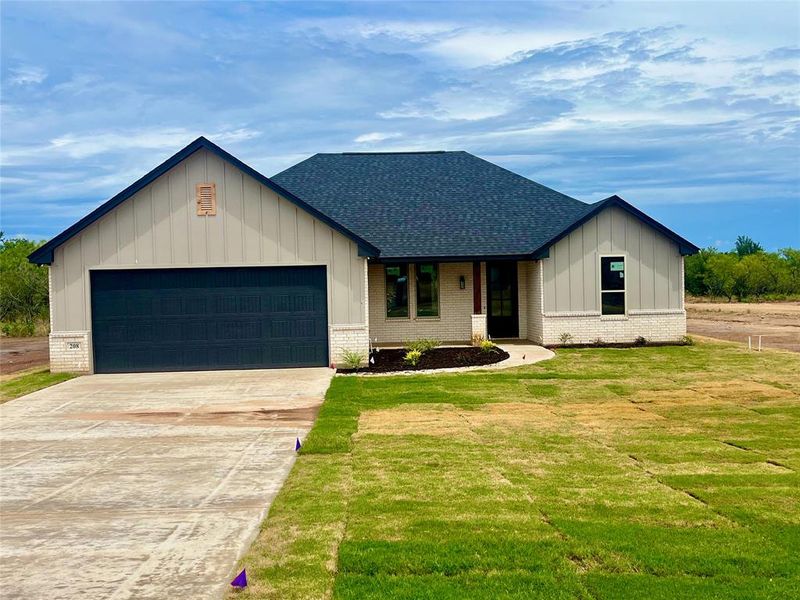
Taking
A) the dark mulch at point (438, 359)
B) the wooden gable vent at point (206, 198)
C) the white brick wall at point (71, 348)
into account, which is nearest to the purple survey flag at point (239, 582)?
the dark mulch at point (438, 359)

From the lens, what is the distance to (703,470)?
27.0 feet

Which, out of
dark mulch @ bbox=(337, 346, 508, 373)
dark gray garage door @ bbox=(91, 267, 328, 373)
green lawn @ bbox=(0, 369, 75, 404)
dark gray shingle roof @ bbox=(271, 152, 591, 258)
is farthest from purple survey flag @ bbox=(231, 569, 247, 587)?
dark gray shingle roof @ bbox=(271, 152, 591, 258)

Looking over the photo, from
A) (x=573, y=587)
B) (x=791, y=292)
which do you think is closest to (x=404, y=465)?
(x=573, y=587)

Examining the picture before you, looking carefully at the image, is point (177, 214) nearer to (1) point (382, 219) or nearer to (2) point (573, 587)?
(1) point (382, 219)

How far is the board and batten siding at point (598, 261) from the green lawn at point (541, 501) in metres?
8.87

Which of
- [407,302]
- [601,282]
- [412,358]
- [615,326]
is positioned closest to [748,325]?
[615,326]

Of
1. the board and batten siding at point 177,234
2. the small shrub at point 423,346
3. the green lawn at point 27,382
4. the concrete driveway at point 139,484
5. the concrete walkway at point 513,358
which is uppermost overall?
the board and batten siding at point 177,234

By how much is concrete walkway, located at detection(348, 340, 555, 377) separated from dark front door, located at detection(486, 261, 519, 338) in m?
0.79

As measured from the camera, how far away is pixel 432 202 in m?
26.0

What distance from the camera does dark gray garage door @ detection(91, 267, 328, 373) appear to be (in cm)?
1867

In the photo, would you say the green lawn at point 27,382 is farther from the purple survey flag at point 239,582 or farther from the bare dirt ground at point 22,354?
the purple survey flag at point 239,582

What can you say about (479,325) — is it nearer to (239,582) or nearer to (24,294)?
(239,582)

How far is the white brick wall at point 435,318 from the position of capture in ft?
78.7

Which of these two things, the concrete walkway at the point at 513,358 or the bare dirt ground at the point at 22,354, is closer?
the concrete walkway at the point at 513,358
